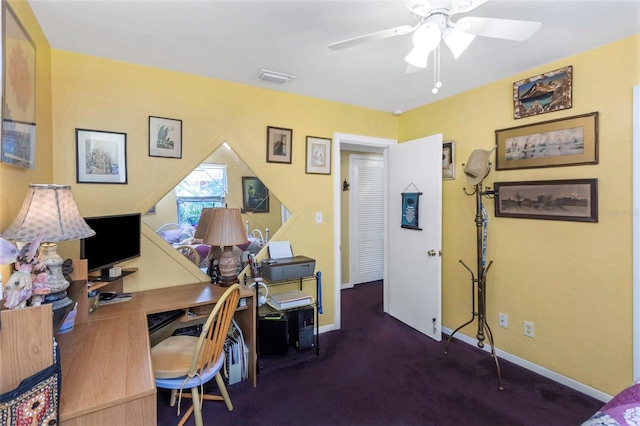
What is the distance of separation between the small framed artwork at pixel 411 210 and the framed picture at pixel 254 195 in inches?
57.7

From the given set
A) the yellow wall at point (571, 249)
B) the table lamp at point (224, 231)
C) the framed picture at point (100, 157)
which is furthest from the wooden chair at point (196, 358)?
the yellow wall at point (571, 249)

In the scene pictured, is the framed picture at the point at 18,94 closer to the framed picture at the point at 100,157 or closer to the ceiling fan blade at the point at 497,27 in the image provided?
the framed picture at the point at 100,157

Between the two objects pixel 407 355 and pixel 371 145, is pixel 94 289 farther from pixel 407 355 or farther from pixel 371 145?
pixel 371 145

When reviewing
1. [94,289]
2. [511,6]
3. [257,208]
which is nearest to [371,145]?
[257,208]

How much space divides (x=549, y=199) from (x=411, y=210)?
1188 mm

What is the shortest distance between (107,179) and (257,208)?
45.5 inches

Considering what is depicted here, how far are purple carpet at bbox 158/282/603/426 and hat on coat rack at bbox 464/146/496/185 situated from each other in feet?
5.02

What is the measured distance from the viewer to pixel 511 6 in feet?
5.32

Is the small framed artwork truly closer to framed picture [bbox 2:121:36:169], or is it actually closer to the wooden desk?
the wooden desk

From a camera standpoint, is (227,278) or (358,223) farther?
(358,223)

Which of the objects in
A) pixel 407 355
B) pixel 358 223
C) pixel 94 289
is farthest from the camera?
pixel 358 223

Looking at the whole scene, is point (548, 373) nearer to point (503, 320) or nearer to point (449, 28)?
point (503, 320)

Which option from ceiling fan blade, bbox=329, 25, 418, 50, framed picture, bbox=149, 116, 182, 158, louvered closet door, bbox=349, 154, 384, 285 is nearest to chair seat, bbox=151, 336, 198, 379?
framed picture, bbox=149, 116, 182, 158

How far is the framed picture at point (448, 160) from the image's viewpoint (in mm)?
2996
